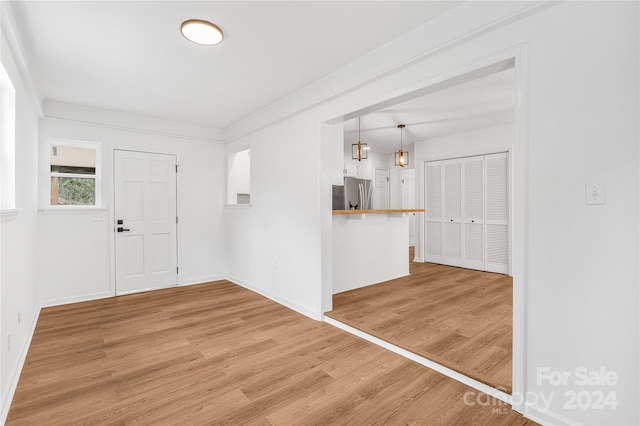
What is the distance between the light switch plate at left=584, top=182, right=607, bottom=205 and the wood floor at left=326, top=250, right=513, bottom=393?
1.32m

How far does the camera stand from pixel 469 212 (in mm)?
6059

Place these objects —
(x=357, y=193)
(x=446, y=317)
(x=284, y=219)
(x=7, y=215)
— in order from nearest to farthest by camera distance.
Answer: (x=7, y=215), (x=446, y=317), (x=284, y=219), (x=357, y=193)

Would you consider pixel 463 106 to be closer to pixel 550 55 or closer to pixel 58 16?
pixel 550 55

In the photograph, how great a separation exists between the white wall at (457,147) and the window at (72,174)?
5846 millimetres

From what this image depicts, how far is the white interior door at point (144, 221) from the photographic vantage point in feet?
14.9

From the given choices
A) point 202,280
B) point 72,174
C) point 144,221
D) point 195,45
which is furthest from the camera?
point 202,280

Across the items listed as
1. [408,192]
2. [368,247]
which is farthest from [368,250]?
[408,192]

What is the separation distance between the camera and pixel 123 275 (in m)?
4.58

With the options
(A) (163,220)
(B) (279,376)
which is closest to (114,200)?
(A) (163,220)

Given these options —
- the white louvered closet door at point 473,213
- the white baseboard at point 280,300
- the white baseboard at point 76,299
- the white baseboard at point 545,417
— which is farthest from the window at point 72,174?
the white louvered closet door at point 473,213

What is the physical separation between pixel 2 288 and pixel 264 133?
3.16 meters

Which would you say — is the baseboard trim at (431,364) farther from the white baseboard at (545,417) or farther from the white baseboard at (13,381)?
the white baseboard at (13,381)

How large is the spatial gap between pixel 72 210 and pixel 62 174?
507 mm

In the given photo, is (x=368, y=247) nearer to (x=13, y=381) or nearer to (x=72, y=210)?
(x=13, y=381)
